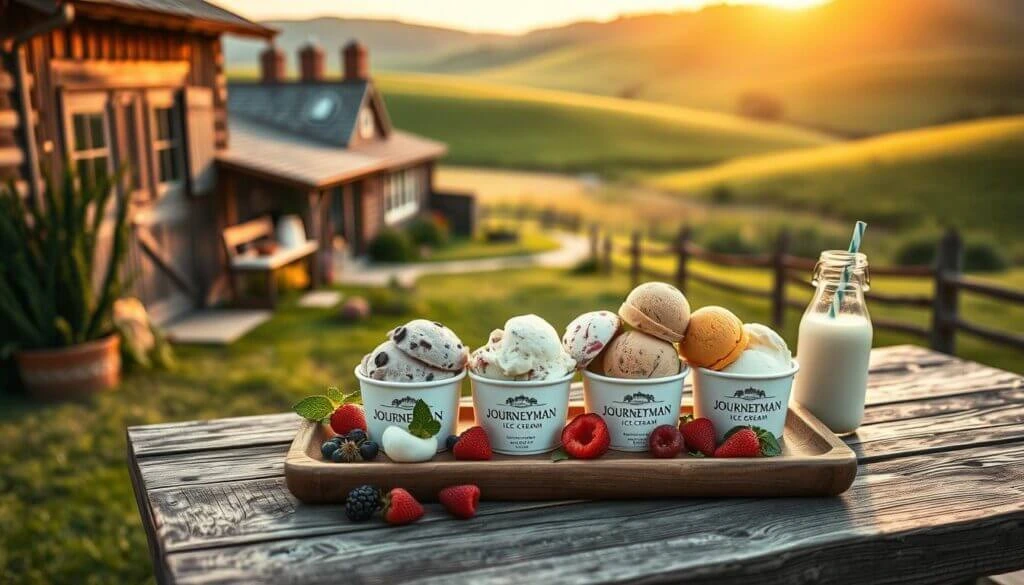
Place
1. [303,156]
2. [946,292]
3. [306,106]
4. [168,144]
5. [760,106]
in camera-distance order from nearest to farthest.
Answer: [946,292] → [168,144] → [303,156] → [306,106] → [760,106]

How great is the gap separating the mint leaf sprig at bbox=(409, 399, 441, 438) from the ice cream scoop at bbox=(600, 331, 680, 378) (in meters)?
0.48

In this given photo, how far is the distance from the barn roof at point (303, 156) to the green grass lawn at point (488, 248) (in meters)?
2.20

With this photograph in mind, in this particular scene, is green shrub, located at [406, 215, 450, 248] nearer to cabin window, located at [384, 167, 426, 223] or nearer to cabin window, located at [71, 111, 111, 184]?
cabin window, located at [384, 167, 426, 223]

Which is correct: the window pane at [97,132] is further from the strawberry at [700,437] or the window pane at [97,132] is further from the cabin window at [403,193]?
the cabin window at [403,193]

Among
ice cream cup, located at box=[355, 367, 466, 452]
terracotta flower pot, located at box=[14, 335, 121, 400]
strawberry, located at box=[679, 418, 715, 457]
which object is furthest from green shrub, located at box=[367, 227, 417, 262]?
strawberry, located at box=[679, 418, 715, 457]

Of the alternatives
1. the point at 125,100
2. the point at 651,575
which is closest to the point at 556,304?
the point at 125,100

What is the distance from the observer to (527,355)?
2184mm

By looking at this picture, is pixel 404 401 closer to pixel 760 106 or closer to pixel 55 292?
pixel 55 292

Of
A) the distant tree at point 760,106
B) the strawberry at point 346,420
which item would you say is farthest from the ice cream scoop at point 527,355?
the distant tree at point 760,106

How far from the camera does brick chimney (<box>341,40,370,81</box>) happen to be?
20.7 meters

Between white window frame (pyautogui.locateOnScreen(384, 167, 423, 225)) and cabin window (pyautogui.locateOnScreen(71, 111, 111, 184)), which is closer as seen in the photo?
cabin window (pyautogui.locateOnScreen(71, 111, 111, 184))

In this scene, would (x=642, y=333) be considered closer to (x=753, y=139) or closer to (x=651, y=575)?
(x=651, y=575)

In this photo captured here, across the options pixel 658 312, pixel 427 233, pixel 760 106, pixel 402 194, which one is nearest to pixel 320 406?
pixel 658 312

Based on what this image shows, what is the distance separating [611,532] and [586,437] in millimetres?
303
